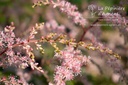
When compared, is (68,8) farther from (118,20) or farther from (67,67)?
(67,67)

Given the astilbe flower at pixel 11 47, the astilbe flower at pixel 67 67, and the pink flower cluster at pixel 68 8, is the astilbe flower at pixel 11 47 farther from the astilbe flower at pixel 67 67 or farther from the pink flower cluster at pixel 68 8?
the pink flower cluster at pixel 68 8

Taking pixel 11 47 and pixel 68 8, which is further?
pixel 68 8

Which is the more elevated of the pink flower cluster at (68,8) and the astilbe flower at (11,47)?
the pink flower cluster at (68,8)

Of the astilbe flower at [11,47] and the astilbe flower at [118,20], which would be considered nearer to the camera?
the astilbe flower at [11,47]

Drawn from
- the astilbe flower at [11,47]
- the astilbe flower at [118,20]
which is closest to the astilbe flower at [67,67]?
the astilbe flower at [11,47]

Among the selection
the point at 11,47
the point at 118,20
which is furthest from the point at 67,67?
the point at 118,20

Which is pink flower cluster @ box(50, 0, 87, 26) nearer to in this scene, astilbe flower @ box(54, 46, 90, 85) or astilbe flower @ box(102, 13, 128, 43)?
astilbe flower @ box(102, 13, 128, 43)

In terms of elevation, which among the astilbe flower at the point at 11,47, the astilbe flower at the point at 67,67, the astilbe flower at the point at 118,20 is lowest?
the astilbe flower at the point at 67,67

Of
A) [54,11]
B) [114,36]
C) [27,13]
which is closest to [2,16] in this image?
[27,13]

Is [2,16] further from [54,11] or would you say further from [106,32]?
[106,32]
